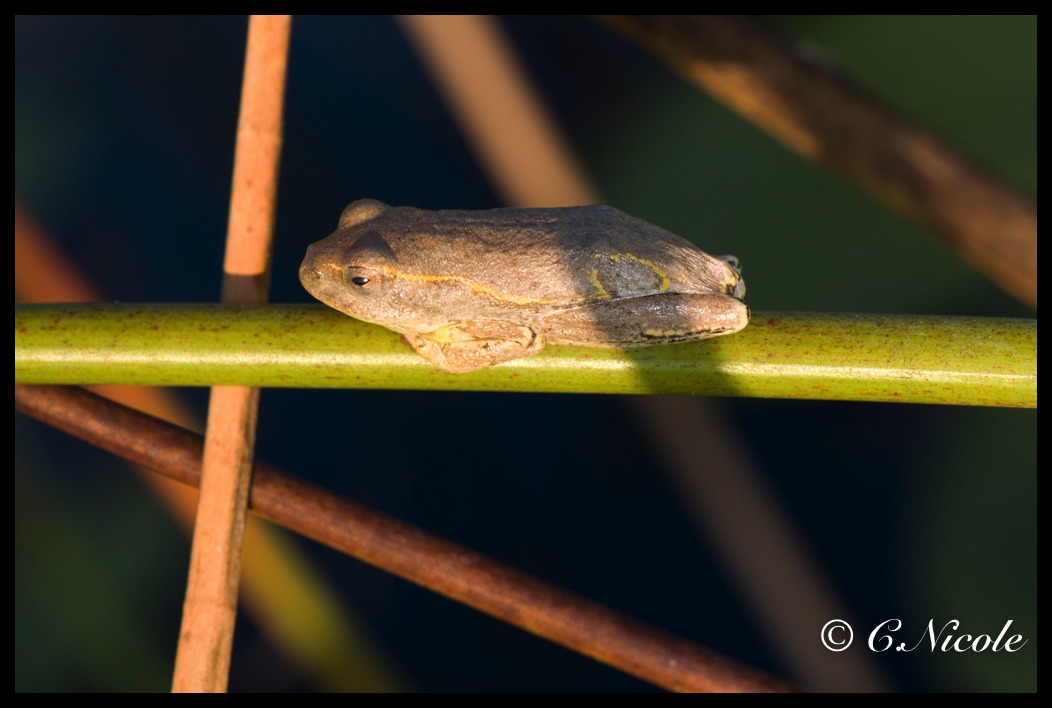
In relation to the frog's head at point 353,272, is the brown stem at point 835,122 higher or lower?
higher

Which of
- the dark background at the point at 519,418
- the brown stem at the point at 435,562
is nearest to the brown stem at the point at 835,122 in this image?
the dark background at the point at 519,418

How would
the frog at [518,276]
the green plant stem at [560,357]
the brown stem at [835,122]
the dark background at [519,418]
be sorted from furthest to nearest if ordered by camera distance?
→ the dark background at [519,418] → the brown stem at [835,122] → the frog at [518,276] → the green plant stem at [560,357]

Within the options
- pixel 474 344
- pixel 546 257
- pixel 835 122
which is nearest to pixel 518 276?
pixel 546 257

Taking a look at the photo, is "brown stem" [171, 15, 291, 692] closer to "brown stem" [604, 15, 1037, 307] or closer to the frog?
the frog

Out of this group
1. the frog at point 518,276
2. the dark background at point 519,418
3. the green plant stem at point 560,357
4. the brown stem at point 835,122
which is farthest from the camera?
the dark background at point 519,418

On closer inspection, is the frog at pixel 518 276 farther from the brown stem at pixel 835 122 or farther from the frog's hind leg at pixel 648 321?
the brown stem at pixel 835 122

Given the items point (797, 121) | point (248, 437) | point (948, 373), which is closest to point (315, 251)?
point (248, 437)

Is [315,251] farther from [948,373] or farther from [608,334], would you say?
[948,373]
